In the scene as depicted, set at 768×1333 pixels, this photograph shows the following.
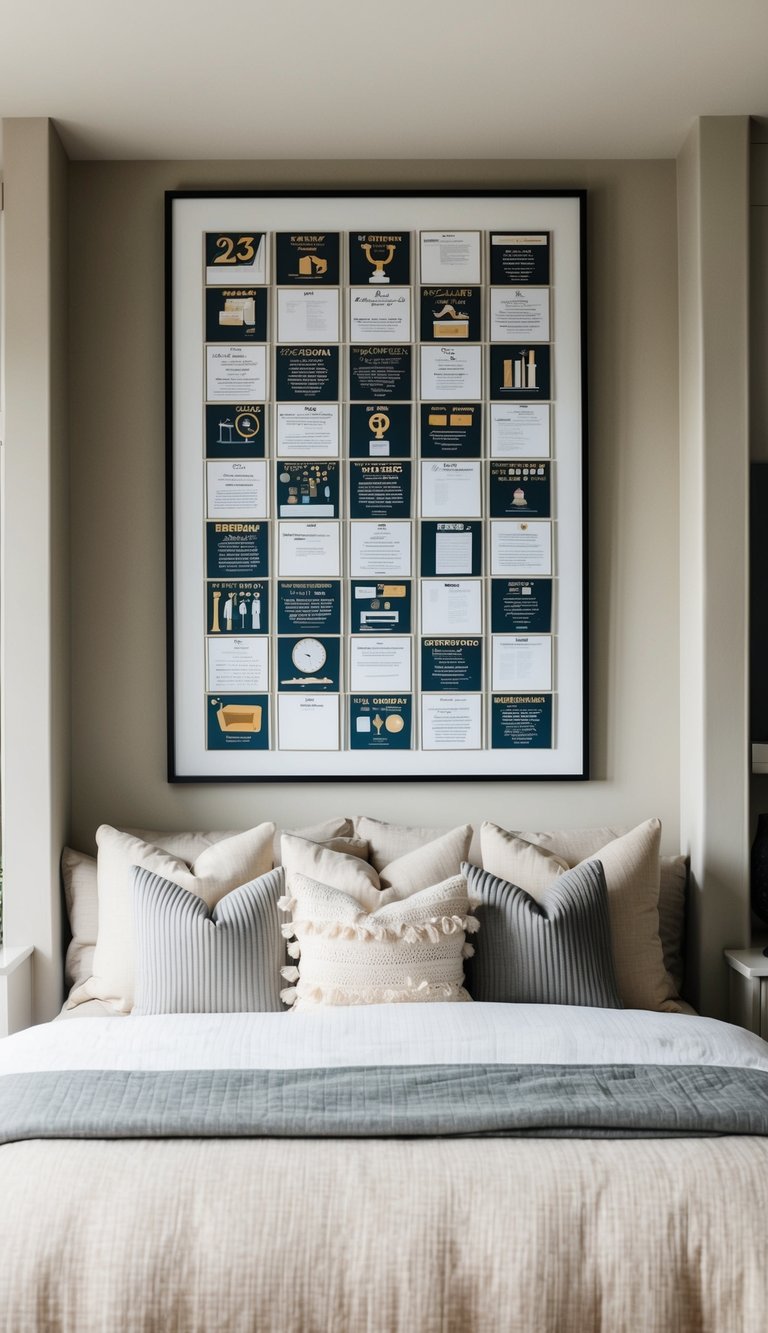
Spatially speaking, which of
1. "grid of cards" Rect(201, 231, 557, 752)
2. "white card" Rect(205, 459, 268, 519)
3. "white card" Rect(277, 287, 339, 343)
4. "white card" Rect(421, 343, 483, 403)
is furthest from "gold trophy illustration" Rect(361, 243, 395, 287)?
"white card" Rect(205, 459, 268, 519)

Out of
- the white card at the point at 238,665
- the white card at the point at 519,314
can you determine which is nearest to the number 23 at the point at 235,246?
the white card at the point at 519,314

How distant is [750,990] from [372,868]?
0.99 meters

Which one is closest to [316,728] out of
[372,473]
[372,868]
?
[372,868]

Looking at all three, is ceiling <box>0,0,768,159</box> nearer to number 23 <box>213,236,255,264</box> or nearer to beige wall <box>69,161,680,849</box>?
beige wall <box>69,161,680,849</box>

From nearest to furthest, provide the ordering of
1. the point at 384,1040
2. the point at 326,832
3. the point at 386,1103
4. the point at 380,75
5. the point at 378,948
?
the point at 386,1103
the point at 384,1040
the point at 378,948
the point at 380,75
the point at 326,832

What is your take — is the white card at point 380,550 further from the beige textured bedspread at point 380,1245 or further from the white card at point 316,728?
the beige textured bedspread at point 380,1245

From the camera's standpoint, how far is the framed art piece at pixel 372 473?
9.44 feet

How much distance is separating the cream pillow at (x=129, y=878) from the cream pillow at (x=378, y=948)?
A: 0.23 m

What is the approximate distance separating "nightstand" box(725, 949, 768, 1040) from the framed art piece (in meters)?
0.73

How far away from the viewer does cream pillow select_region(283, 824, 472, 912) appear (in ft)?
8.15

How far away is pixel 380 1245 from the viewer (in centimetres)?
154

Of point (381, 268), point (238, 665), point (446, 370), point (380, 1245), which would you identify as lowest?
point (380, 1245)

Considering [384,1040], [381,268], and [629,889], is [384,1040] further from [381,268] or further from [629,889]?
[381,268]

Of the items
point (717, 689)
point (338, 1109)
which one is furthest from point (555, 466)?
point (338, 1109)
